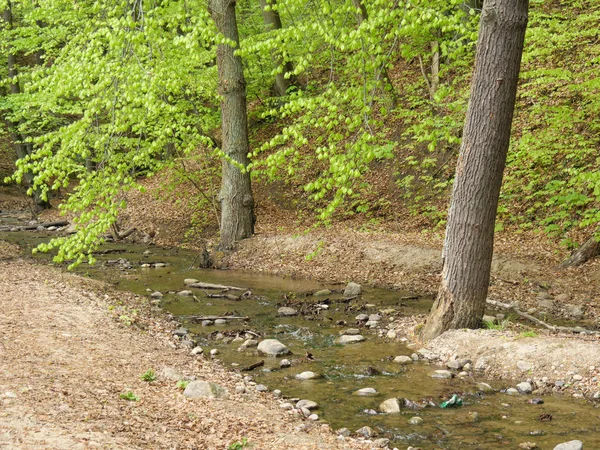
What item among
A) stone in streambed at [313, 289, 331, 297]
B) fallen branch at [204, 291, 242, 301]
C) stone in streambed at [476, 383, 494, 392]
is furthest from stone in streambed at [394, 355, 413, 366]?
fallen branch at [204, 291, 242, 301]

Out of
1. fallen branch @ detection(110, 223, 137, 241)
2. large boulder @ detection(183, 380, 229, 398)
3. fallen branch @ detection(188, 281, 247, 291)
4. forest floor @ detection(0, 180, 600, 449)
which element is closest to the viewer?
forest floor @ detection(0, 180, 600, 449)

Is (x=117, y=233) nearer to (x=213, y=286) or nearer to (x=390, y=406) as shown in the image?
(x=213, y=286)

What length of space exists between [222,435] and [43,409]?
4.63 feet

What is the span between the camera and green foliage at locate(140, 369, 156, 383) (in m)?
5.95

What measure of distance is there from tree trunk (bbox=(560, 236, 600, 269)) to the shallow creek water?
297cm

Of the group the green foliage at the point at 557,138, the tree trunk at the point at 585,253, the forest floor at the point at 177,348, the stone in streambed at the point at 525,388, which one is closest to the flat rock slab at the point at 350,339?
the forest floor at the point at 177,348

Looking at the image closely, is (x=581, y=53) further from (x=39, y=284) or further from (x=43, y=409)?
(x=43, y=409)

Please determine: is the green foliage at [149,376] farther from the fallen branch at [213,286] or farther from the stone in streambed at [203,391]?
the fallen branch at [213,286]

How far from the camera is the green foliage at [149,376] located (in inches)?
234

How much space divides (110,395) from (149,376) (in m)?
0.80

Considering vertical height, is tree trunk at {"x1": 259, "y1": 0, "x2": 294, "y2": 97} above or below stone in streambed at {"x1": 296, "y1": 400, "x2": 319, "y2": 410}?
above

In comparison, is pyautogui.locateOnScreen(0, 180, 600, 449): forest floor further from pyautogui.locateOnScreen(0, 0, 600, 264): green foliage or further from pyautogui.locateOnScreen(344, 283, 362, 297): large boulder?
pyautogui.locateOnScreen(0, 0, 600, 264): green foliage

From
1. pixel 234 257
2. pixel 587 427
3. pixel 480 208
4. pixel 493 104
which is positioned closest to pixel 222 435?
pixel 587 427

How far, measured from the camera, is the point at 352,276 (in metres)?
12.5
